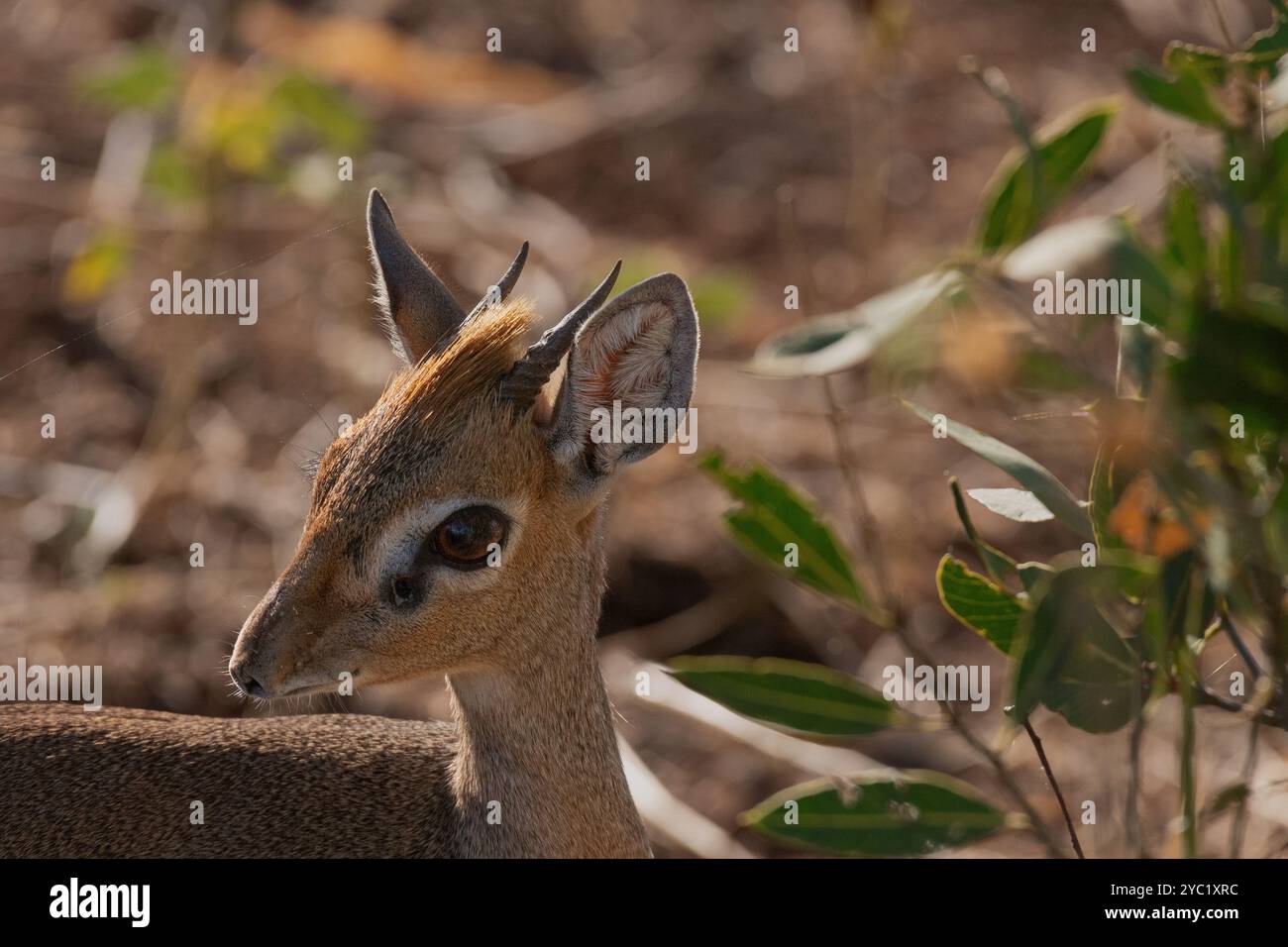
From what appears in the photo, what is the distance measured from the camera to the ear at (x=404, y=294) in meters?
3.27

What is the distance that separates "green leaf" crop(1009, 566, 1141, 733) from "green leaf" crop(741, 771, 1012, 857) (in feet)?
1.64

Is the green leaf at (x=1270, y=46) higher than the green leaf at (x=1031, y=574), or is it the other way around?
the green leaf at (x=1270, y=46)

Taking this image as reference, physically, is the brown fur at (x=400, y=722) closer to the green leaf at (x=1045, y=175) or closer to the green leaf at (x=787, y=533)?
the green leaf at (x=787, y=533)

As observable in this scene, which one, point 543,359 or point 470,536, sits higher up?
point 543,359

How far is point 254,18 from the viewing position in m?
8.28

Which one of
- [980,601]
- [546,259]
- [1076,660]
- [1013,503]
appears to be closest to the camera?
[1076,660]

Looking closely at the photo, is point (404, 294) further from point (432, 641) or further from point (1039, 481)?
point (1039, 481)

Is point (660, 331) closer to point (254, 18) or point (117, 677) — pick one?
point (117, 677)

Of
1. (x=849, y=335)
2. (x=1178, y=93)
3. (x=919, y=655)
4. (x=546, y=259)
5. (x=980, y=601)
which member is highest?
(x=546, y=259)

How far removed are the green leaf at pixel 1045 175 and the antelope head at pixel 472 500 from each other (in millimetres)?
574

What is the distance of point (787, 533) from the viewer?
10.3 feet

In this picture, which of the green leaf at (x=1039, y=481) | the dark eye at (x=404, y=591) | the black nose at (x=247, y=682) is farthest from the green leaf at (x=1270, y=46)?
the black nose at (x=247, y=682)

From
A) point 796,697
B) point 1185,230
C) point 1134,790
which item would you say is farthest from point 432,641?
point 1185,230

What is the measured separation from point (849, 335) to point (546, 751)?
1.18m
